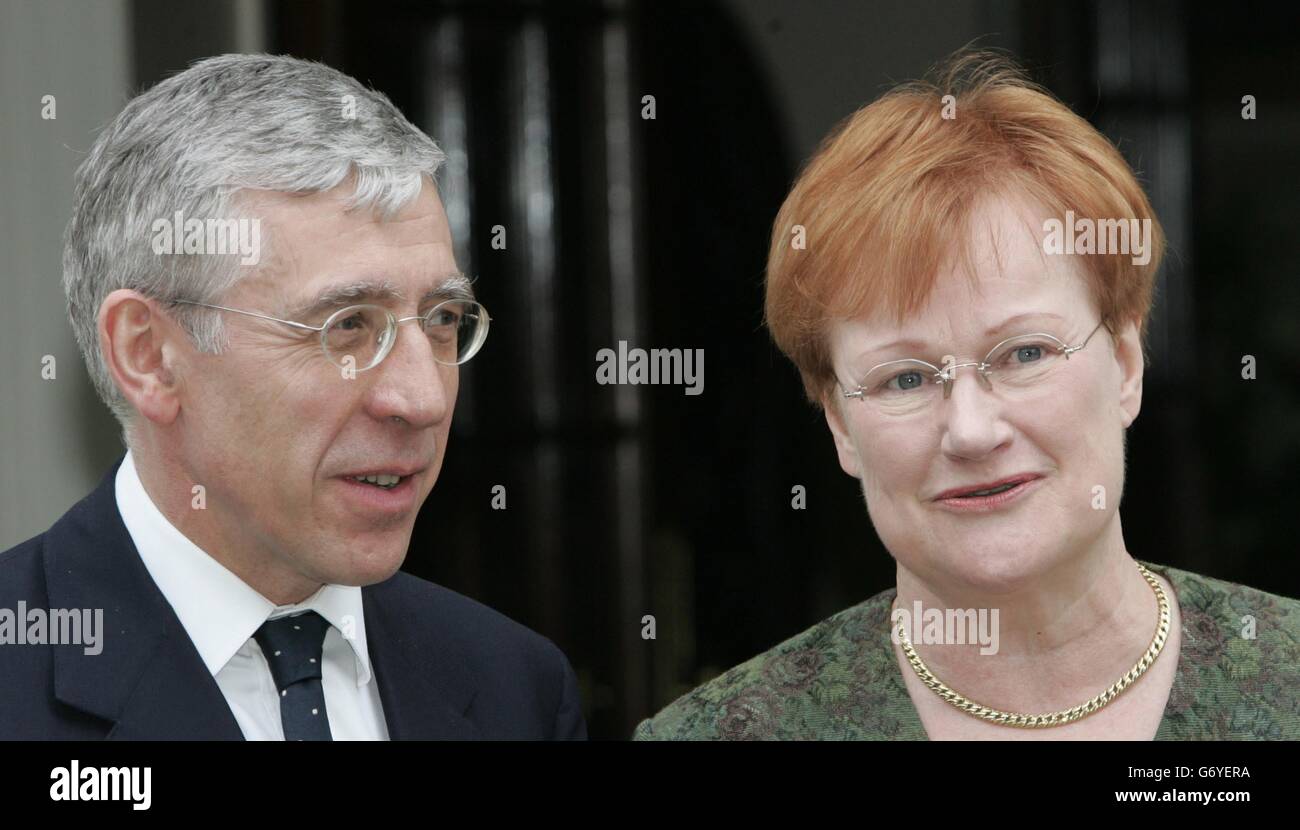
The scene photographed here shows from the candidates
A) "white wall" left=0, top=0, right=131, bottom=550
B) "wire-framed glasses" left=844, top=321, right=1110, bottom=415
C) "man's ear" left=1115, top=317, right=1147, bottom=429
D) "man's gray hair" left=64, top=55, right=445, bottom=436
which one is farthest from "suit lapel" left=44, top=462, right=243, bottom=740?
"man's ear" left=1115, top=317, right=1147, bottom=429

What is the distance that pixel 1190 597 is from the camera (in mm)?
2922

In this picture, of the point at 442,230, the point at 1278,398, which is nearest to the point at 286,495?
the point at 442,230

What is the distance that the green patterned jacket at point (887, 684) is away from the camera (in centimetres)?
288

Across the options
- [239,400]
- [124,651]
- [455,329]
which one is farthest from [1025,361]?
[124,651]

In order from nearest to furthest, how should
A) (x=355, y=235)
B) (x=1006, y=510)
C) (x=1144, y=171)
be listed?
(x=355, y=235) → (x=1006, y=510) → (x=1144, y=171)

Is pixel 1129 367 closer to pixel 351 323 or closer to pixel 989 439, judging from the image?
pixel 989 439

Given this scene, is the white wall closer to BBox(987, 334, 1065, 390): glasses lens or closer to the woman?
the woman

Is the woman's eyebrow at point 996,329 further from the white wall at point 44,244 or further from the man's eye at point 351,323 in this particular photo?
the white wall at point 44,244

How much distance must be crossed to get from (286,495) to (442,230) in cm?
55

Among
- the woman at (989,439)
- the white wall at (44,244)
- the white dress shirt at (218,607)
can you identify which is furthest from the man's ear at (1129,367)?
the white wall at (44,244)

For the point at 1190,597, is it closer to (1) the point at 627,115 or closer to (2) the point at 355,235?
(1) the point at 627,115

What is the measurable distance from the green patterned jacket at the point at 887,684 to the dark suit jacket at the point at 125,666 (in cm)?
47

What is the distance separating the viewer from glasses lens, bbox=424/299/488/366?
8.94ft

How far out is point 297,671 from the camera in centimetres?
271
